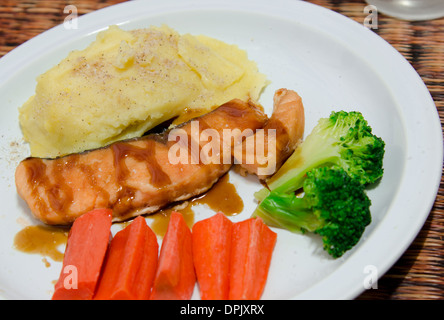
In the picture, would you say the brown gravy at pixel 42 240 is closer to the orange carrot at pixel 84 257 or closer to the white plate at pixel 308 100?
the white plate at pixel 308 100

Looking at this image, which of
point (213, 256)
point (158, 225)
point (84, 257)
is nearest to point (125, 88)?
point (158, 225)

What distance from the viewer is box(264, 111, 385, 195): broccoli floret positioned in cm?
300

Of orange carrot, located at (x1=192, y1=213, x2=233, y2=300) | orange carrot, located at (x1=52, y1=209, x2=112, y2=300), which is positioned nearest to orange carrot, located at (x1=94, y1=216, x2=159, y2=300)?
orange carrot, located at (x1=52, y1=209, x2=112, y2=300)

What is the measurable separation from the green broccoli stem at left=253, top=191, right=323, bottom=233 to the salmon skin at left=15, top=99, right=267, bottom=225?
581 mm

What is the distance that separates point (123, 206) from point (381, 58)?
8.06 ft

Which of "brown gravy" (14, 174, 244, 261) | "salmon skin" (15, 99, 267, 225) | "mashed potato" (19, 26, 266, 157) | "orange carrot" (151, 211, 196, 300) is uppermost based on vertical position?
"mashed potato" (19, 26, 266, 157)

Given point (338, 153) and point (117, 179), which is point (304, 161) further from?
point (117, 179)

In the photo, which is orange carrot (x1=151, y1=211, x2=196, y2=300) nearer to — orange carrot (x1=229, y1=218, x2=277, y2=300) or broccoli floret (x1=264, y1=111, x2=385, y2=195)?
orange carrot (x1=229, y1=218, x2=277, y2=300)

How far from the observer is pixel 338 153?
3072mm

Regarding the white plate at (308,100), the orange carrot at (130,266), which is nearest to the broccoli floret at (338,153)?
the white plate at (308,100)

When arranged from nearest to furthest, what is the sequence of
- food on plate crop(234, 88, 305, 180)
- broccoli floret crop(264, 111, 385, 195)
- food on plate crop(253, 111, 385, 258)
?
food on plate crop(253, 111, 385, 258) → broccoli floret crop(264, 111, 385, 195) → food on plate crop(234, 88, 305, 180)

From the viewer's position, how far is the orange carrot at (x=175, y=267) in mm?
Result: 2586

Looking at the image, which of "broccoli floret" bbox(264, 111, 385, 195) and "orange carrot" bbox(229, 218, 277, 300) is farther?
"broccoli floret" bbox(264, 111, 385, 195)
